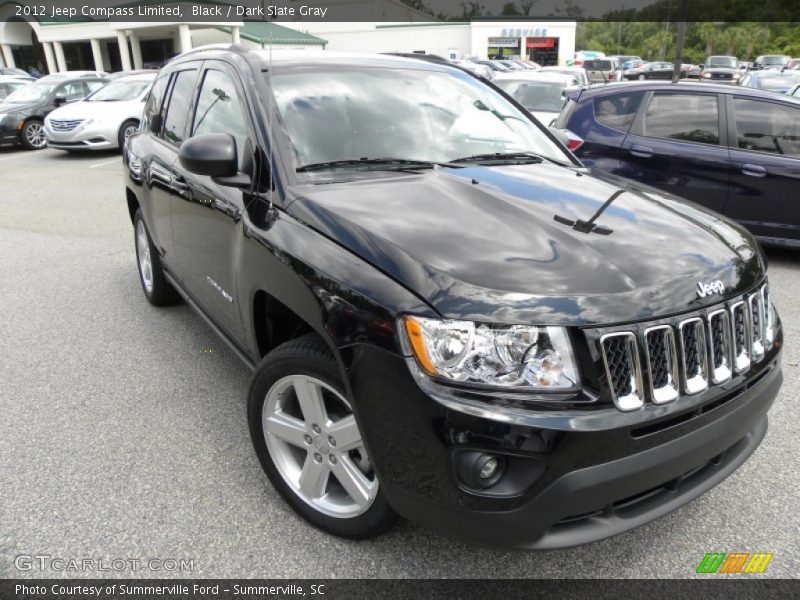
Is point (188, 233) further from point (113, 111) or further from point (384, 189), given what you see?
point (113, 111)

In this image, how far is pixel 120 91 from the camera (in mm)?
13734

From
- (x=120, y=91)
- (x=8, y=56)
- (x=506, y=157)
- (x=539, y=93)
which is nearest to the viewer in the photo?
(x=506, y=157)

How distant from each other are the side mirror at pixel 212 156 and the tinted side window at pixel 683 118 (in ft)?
15.6

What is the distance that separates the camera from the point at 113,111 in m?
13.2

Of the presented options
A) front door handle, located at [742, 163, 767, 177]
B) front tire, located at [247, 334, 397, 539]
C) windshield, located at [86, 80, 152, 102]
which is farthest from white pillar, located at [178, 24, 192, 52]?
front tire, located at [247, 334, 397, 539]

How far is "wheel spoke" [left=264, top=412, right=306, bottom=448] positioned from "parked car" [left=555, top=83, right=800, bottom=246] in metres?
4.52

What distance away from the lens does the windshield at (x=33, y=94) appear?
15078 mm

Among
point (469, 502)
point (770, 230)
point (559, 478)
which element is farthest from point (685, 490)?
point (770, 230)

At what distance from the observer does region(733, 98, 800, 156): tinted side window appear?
5621mm

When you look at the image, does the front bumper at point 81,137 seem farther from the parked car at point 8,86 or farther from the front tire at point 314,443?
the front tire at point 314,443

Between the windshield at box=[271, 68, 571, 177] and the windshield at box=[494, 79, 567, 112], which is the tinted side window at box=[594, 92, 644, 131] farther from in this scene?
the windshield at box=[494, 79, 567, 112]

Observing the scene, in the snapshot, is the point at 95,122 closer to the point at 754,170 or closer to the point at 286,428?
the point at 754,170

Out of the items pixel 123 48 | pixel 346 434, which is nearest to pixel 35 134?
pixel 346 434

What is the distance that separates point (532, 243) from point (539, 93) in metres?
9.54
